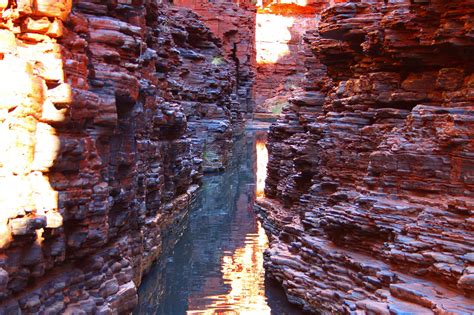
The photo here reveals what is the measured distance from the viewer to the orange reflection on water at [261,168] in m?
33.1

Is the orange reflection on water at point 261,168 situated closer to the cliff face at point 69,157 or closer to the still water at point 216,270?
the still water at point 216,270

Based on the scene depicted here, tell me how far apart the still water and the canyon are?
33 cm

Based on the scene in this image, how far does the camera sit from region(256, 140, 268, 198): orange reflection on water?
3309 centimetres

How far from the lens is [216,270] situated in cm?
1861

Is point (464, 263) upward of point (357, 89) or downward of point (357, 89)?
downward

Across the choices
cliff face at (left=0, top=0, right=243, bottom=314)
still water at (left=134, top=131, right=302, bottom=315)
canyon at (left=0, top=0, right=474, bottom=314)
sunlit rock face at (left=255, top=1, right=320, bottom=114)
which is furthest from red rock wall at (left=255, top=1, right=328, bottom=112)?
cliff face at (left=0, top=0, right=243, bottom=314)

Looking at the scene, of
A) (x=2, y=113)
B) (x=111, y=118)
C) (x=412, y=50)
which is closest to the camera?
(x=2, y=113)

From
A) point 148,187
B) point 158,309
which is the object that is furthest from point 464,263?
point 148,187

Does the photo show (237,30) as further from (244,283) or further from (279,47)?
(244,283)

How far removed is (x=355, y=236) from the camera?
1309cm

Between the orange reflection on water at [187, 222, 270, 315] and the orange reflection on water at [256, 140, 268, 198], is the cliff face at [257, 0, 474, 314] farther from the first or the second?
the orange reflection on water at [256, 140, 268, 198]

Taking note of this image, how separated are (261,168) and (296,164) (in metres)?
23.0

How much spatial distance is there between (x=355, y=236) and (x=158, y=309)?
4898 mm

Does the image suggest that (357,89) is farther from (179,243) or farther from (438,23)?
(179,243)
